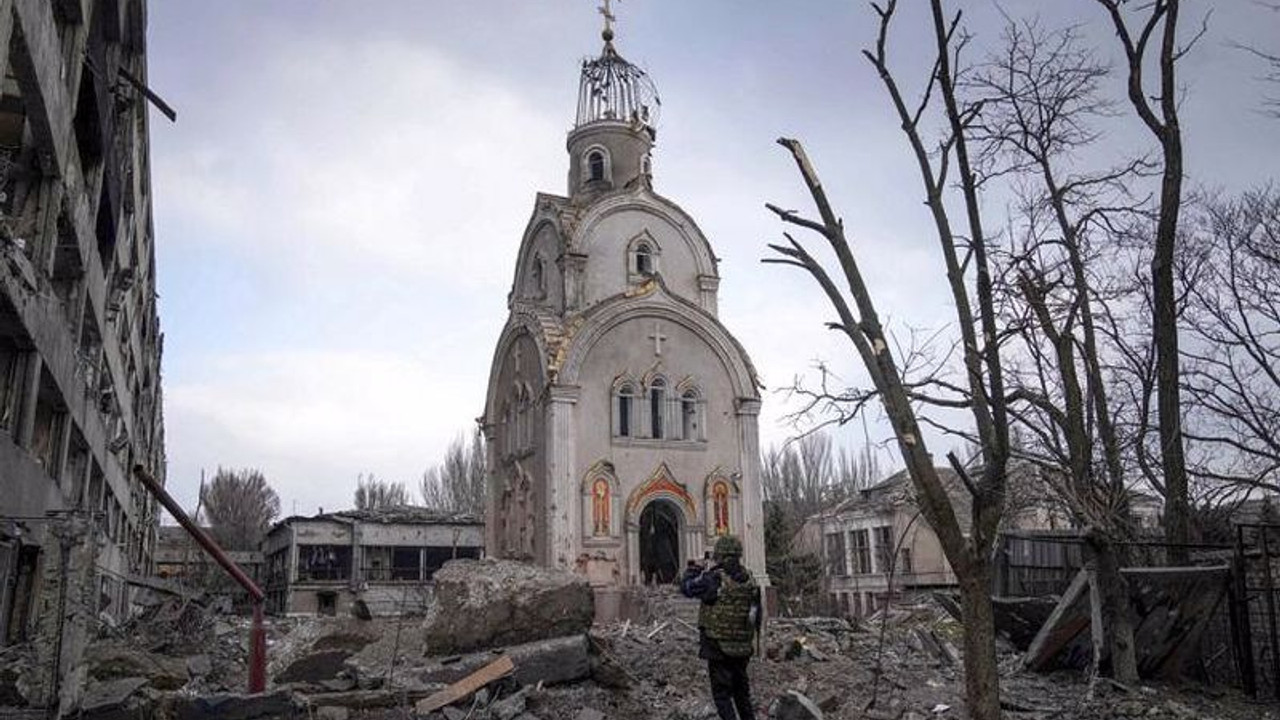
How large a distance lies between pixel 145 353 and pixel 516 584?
23.8m

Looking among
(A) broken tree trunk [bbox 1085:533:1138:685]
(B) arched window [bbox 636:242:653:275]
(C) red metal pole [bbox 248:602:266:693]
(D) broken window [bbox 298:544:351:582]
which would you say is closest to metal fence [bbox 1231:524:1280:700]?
(A) broken tree trunk [bbox 1085:533:1138:685]

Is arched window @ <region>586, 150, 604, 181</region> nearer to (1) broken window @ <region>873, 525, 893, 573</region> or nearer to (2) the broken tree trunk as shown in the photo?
(2) the broken tree trunk

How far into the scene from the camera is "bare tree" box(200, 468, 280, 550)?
7362 cm

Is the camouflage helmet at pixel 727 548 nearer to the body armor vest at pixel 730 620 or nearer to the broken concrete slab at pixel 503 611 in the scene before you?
the body armor vest at pixel 730 620

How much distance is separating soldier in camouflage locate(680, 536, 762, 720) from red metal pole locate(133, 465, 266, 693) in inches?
183

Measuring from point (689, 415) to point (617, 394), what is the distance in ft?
7.36

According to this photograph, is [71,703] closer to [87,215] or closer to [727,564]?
[727,564]

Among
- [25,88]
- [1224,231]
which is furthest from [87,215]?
[1224,231]

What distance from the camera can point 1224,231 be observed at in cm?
1773

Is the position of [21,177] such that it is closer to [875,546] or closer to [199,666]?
[199,666]

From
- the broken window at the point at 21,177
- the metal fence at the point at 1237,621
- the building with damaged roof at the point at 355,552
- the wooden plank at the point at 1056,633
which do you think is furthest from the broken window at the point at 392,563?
the wooden plank at the point at 1056,633

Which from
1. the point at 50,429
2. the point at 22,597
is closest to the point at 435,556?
the point at 50,429

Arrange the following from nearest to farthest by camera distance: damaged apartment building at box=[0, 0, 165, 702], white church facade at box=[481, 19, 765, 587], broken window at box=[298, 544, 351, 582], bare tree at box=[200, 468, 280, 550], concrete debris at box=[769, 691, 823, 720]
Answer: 1. damaged apartment building at box=[0, 0, 165, 702]
2. concrete debris at box=[769, 691, 823, 720]
3. white church facade at box=[481, 19, 765, 587]
4. broken window at box=[298, 544, 351, 582]
5. bare tree at box=[200, 468, 280, 550]

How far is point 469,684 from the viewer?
33.8 feet
